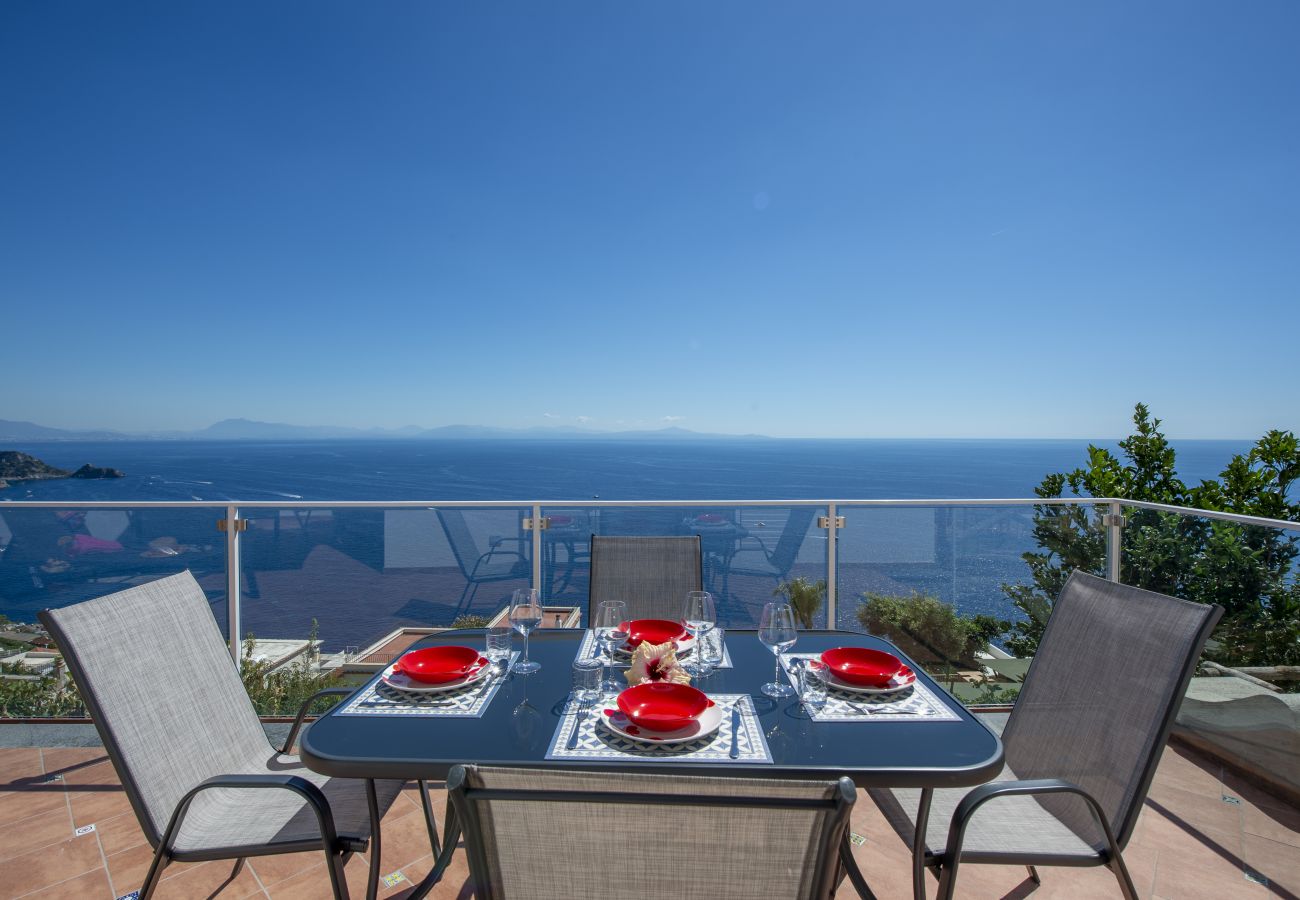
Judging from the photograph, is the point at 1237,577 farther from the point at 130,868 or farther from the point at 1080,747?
the point at 130,868

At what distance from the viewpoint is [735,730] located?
1.35m

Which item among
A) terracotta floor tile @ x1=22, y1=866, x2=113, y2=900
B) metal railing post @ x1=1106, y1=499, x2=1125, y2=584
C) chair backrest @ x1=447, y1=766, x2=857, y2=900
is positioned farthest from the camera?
metal railing post @ x1=1106, y1=499, x2=1125, y2=584

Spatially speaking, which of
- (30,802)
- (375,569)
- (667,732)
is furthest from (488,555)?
(667,732)

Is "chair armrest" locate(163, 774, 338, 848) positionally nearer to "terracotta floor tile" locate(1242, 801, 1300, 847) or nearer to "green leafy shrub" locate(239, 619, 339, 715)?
"green leafy shrub" locate(239, 619, 339, 715)

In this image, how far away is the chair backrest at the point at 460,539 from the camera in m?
3.27

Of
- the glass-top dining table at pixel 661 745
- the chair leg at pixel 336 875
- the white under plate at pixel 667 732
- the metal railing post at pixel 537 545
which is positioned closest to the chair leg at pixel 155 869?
the chair leg at pixel 336 875

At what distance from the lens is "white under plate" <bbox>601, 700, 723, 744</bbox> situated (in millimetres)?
1273

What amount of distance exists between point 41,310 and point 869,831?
23.5 metres

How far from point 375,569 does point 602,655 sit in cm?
183

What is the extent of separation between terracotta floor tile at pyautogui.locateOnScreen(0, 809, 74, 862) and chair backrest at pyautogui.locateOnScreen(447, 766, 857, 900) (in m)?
2.45

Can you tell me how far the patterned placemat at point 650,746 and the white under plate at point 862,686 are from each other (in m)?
0.30

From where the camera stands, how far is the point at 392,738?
4.29 ft

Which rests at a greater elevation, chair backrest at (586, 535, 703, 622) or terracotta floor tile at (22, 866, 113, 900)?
chair backrest at (586, 535, 703, 622)

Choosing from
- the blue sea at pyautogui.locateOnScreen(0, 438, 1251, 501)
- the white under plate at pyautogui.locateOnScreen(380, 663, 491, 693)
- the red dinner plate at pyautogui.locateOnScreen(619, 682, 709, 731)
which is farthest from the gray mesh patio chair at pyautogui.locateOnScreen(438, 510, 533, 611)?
the blue sea at pyautogui.locateOnScreen(0, 438, 1251, 501)
